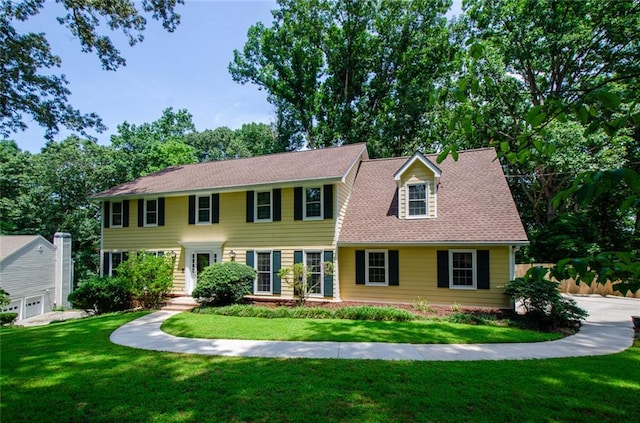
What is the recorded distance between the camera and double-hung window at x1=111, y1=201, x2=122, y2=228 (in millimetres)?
17625

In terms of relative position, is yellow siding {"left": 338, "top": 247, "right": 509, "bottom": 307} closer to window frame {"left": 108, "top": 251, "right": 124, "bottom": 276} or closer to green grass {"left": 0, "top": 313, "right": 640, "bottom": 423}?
green grass {"left": 0, "top": 313, "right": 640, "bottom": 423}

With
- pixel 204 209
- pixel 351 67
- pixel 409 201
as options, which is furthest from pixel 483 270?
pixel 351 67

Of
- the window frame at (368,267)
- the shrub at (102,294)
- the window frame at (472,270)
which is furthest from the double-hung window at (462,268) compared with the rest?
the shrub at (102,294)

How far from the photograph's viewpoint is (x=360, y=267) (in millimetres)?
14055

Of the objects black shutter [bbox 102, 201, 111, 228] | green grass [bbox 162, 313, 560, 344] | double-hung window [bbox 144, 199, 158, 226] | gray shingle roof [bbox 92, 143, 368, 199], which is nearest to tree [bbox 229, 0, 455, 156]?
gray shingle roof [bbox 92, 143, 368, 199]

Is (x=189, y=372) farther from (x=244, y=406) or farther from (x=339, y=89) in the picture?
(x=339, y=89)

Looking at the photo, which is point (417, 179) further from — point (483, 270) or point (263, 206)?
point (263, 206)

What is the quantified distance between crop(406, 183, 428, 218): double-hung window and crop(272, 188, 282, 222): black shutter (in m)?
5.50

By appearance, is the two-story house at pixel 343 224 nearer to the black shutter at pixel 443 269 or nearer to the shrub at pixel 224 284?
the black shutter at pixel 443 269

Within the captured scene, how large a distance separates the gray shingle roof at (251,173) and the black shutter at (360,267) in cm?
331

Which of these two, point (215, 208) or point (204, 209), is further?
point (204, 209)

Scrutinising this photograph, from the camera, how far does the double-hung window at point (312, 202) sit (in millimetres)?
14477

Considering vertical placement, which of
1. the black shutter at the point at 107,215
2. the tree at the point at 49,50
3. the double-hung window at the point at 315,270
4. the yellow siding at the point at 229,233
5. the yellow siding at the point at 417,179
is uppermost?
the tree at the point at 49,50

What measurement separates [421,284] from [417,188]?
Result: 399 cm
